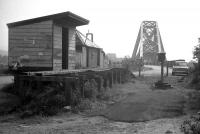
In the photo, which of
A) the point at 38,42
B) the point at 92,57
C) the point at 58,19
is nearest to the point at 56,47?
the point at 38,42

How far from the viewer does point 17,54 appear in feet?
44.6

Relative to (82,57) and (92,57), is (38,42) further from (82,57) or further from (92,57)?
(92,57)

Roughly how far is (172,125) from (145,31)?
84.0m

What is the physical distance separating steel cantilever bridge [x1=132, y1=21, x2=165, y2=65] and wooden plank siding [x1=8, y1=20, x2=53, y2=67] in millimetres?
66560

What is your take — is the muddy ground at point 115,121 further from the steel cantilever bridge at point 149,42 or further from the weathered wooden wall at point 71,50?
the steel cantilever bridge at point 149,42

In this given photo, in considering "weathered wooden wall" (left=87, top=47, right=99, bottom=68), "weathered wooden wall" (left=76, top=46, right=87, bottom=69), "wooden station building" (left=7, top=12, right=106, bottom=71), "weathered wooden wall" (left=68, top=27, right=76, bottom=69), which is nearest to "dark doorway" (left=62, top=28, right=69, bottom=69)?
"weathered wooden wall" (left=68, top=27, right=76, bottom=69)

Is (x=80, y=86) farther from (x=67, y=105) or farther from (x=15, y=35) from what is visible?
(x=15, y=35)

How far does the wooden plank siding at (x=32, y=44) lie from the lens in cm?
1316

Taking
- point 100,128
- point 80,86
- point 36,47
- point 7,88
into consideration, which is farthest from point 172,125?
point 36,47

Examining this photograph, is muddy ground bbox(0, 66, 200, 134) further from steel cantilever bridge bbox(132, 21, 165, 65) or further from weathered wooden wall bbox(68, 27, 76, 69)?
steel cantilever bridge bbox(132, 21, 165, 65)

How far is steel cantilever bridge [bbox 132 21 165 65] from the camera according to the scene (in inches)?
3188

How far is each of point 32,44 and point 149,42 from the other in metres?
77.2

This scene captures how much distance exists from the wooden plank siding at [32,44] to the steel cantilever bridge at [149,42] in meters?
66.6

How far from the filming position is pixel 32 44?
13.4m
